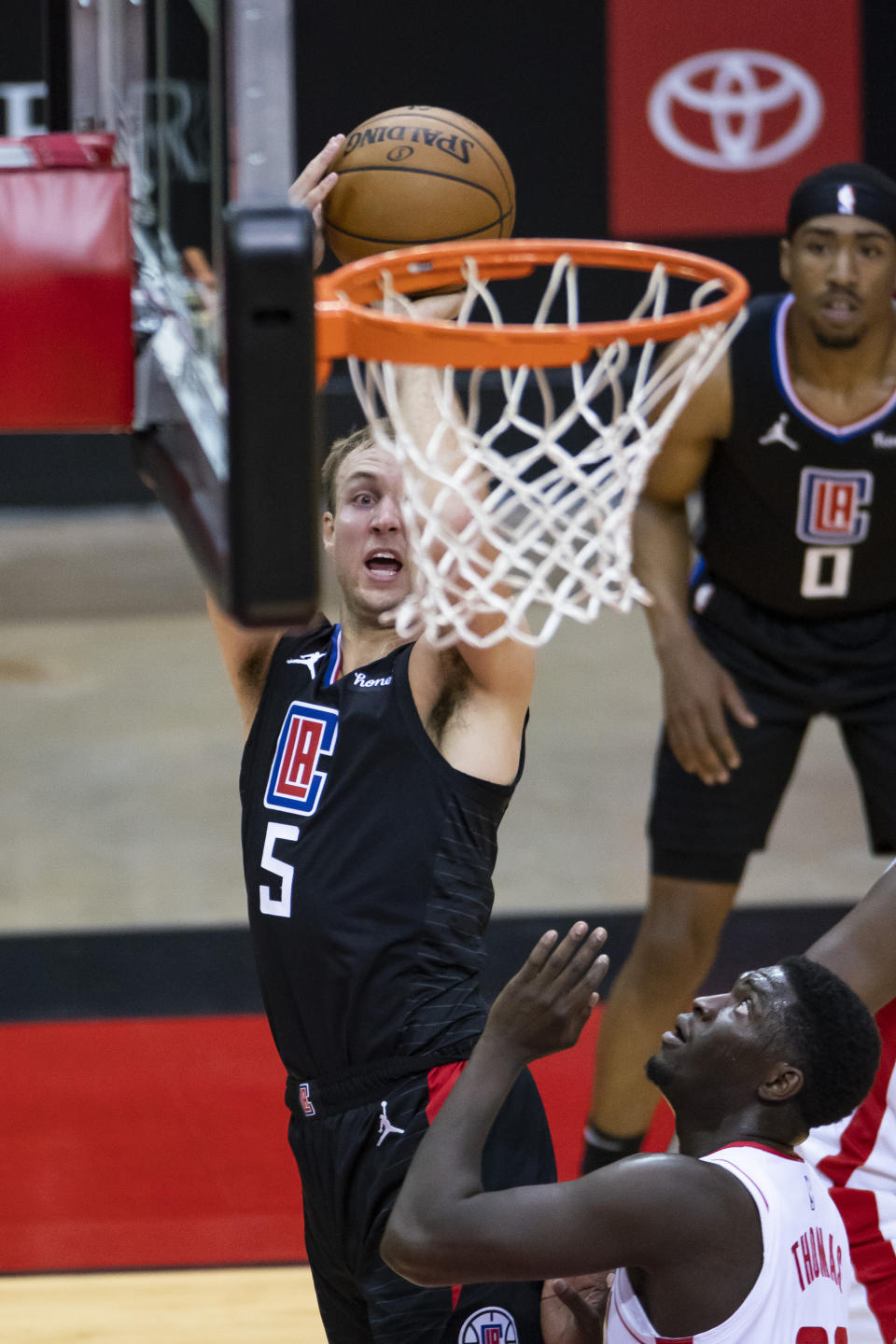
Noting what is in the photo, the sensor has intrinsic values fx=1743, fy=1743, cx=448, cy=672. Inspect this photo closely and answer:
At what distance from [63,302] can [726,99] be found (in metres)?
7.54

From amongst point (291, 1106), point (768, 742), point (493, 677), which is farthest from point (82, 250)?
point (768, 742)

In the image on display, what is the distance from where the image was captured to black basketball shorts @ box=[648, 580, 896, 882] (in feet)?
11.4

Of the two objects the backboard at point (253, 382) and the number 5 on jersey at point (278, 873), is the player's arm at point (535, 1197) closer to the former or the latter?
the number 5 on jersey at point (278, 873)

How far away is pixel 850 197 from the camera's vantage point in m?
3.46

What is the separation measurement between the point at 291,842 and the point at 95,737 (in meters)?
4.60

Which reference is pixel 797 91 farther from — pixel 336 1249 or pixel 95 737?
pixel 336 1249

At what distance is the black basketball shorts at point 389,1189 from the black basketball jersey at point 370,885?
0.19ft

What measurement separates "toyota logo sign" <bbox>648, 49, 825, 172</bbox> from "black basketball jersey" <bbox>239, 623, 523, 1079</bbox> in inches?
292

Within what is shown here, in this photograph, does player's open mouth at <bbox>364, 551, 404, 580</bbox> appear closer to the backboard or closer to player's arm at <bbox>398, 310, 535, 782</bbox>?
player's arm at <bbox>398, 310, 535, 782</bbox>

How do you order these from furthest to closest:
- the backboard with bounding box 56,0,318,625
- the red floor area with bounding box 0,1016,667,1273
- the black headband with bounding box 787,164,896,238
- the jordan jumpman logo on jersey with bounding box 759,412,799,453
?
the jordan jumpman logo on jersey with bounding box 759,412,799,453 < the black headband with bounding box 787,164,896,238 < the red floor area with bounding box 0,1016,667,1273 < the backboard with bounding box 56,0,318,625

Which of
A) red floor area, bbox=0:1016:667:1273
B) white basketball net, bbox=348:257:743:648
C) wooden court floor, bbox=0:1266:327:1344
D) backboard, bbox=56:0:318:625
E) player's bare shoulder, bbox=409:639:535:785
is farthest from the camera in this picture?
red floor area, bbox=0:1016:667:1273

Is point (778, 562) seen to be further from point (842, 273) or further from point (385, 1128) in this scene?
point (385, 1128)

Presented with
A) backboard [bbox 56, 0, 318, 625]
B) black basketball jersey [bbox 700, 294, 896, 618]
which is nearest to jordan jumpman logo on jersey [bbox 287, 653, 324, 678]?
backboard [bbox 56, 0, 318, 625]

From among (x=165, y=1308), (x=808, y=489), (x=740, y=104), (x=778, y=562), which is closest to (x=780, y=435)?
(x=808, y=489)
